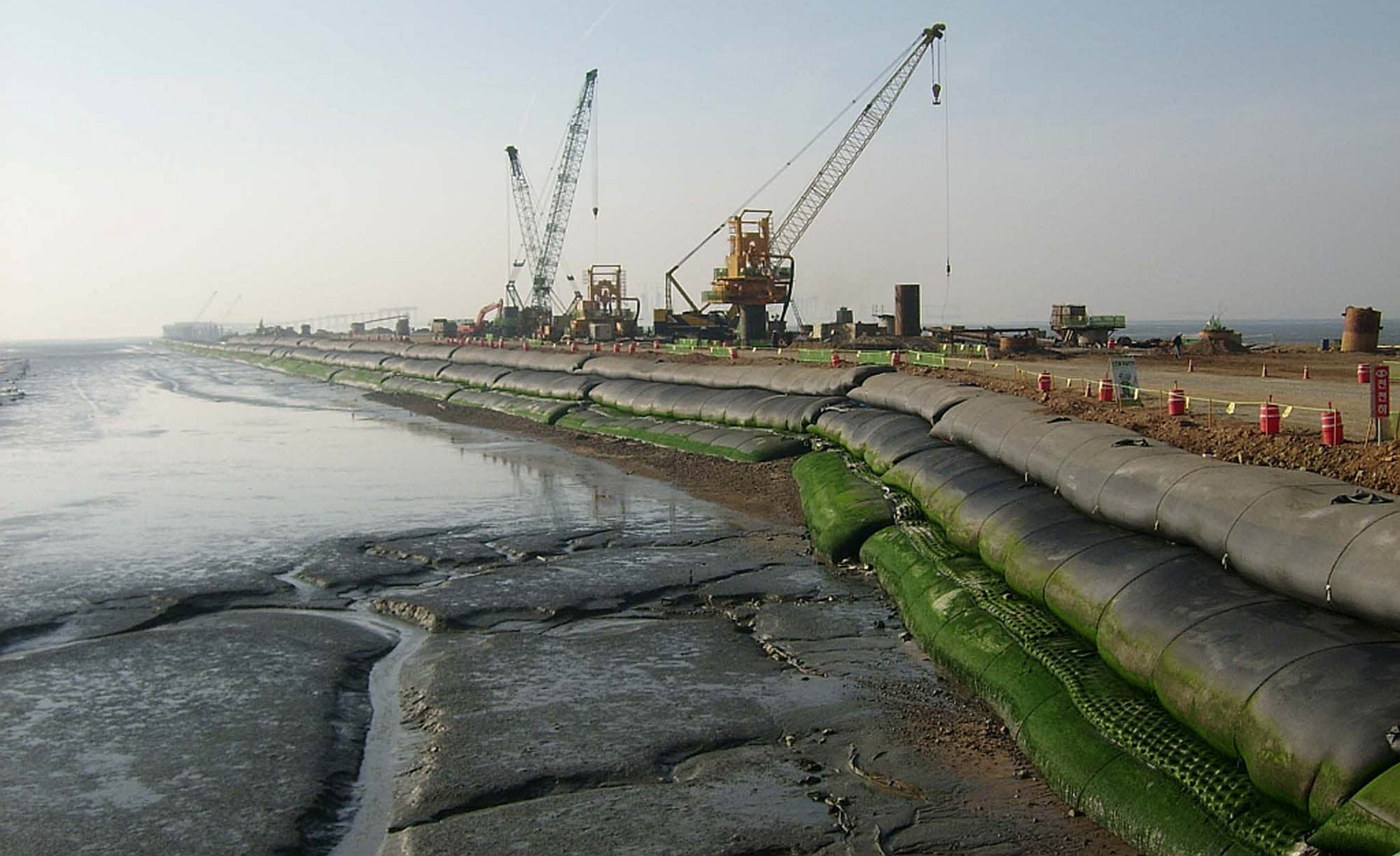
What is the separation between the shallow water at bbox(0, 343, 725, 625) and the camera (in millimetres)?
26703

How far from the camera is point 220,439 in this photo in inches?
2185

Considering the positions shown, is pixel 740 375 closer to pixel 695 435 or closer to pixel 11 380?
pixel 695 435

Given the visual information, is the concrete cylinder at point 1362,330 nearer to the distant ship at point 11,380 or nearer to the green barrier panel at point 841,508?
the green barrier panel at point 841,508

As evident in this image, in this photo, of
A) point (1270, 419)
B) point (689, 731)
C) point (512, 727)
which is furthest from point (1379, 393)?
point (512, 727)

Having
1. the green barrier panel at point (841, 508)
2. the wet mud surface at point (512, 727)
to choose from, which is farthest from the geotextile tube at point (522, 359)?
the wet mud surface at point (512, 727)

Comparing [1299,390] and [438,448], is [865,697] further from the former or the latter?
[438,448]

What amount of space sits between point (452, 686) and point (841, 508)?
12.2 metres

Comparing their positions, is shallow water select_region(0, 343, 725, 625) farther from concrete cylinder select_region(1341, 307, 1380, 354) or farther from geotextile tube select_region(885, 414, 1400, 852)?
concrete cylinder select_region(1341, 307, 1380, 354)

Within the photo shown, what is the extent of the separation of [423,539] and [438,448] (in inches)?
840

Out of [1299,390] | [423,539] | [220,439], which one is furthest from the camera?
[220,439]

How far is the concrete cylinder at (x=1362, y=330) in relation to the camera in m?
51.4

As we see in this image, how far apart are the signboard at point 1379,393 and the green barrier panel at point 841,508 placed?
32.0ft

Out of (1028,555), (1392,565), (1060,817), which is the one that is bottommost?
(1060,817)

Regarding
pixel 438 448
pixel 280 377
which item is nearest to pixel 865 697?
pixel 438 448
